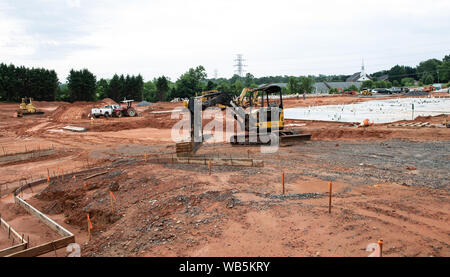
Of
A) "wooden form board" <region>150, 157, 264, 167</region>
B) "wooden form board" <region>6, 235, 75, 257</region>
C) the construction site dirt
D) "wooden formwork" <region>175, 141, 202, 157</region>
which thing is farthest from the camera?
"wooden formwork" <region>175, 141, 202, 157</region>

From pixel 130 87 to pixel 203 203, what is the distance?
53330mm

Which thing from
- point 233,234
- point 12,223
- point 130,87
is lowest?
point 12,223

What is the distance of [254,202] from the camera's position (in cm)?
627

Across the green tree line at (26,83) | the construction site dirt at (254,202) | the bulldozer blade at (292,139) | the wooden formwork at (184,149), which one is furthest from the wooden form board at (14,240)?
the green tree line at (26,83)

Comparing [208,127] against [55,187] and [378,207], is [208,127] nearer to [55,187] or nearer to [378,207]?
[55,187]

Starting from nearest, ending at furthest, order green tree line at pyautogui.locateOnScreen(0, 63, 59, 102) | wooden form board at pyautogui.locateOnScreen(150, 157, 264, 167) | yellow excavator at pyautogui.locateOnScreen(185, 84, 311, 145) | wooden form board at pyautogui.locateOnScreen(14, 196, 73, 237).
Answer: wooden form board at pyautogui.locateOnScreen(14, 196, 73, 237) < wooden form board at pyautogui.locateOnScreen(150, 157, 264, 167) < yellow excavator at pyautogui.locateOnScreen(185, 84, 311, 145) < green tree line at pyautogui.locateOnScreen(0, 63, 59, 102)

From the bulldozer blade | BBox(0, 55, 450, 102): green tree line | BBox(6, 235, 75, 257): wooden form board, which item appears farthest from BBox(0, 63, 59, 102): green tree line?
BBox(6, 235, 75, 257): wooden form board

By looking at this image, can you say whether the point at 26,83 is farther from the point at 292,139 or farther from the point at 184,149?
the point at 292,139

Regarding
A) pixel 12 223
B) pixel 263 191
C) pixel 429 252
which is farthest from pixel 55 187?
pixel 429 252

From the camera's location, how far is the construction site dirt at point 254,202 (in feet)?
15.6

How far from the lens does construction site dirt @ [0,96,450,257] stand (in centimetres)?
474

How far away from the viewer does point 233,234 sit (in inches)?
198

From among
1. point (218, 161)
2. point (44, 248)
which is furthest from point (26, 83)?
point (44, 248)

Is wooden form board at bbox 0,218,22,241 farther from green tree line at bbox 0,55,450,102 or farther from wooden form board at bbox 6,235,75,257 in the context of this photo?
green tree line at bbox 0,55,450,102
